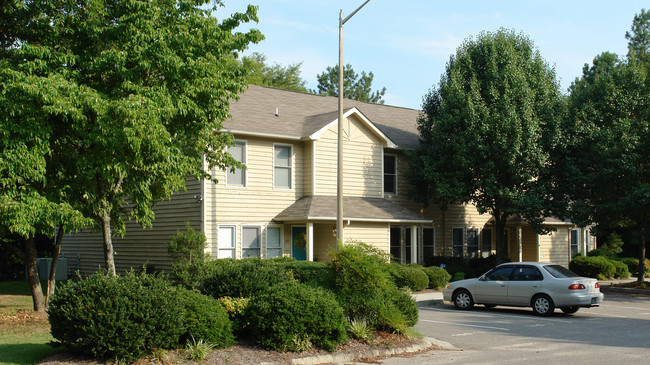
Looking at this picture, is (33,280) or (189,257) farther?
(189,257)

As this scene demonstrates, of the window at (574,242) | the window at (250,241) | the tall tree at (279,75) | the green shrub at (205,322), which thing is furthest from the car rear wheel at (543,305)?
the tall tree at (279,75)

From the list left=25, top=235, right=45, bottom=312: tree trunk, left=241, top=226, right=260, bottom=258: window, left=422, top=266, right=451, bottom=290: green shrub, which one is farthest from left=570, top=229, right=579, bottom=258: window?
left=25, top=235, right=45, bottom=312: tree trunk

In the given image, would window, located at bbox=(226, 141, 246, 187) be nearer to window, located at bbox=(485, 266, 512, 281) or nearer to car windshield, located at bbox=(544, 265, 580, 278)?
window, located at bbox=(485, 266, 512, 281)

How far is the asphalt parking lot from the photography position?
11.6 meters

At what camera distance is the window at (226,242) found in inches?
915

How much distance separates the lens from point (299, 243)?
2478cm

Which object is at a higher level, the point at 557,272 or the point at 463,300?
the point at 557,272

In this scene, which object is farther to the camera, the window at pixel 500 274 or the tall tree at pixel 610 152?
the tall tree at pixel 610 152

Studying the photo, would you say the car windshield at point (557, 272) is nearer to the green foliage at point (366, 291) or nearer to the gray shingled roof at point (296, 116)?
the green foliage at point (366, 291)

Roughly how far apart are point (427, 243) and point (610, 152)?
9.42 m

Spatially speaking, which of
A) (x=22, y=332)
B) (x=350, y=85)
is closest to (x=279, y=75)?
(x=350, y=85)

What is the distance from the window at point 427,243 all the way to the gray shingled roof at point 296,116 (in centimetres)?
424

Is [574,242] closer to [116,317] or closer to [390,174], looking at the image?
[390,174]

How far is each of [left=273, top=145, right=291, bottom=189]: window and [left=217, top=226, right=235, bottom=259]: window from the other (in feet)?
8.77
